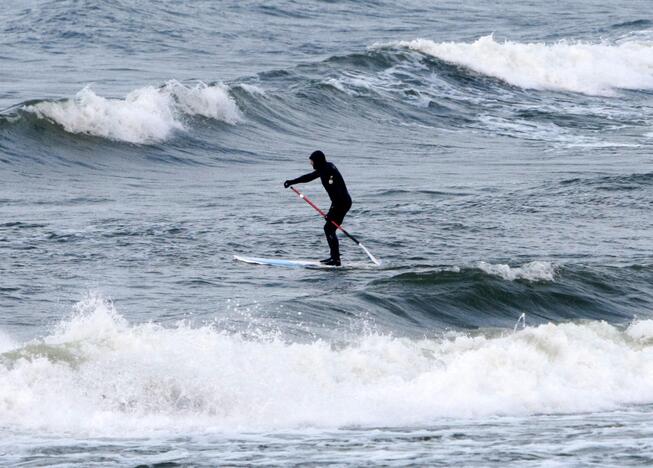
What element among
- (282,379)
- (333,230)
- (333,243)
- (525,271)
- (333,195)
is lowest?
(282,379)

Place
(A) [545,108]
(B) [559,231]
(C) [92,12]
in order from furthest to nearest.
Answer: (C) [92,12], (A) [545,108], (B) [559,231]

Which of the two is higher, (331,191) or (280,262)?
(331,191)

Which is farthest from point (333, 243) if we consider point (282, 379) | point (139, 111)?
point (139, 111)

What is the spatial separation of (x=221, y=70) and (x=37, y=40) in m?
6.54

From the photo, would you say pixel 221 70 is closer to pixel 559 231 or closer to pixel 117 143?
pixel 117 143

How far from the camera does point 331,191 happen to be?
15641mm

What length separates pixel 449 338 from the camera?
1220cm

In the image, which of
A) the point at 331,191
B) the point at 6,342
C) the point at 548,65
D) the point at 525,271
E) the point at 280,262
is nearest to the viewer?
the point at 6,342

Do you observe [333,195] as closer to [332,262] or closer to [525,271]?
[332,262]

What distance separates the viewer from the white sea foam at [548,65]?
35719 millimetres

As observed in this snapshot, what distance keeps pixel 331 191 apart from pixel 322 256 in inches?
34.5

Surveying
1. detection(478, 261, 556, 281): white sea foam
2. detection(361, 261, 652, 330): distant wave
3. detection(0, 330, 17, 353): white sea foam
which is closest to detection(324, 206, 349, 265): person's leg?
detection(361, 261, 652, 330): distant wave

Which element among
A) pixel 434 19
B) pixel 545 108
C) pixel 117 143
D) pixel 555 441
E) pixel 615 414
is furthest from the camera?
pixel 434 19

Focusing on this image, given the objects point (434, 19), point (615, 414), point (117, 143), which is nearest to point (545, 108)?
point (117, 143)
